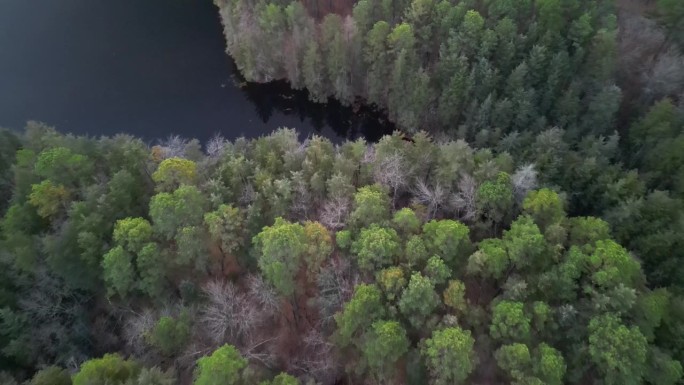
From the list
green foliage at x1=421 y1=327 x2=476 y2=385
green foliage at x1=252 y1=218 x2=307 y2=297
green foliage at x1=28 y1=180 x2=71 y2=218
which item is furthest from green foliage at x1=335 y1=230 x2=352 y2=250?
green foliage at x1=28 y1=180 x2=71 y2=218

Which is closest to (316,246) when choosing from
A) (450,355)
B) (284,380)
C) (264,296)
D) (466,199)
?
(264,296)

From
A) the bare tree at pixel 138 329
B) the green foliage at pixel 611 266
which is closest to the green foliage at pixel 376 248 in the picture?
the green foliage at pixel 611 266

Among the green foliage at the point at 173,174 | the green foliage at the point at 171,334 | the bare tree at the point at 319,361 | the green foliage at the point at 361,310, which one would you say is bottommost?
the bare tree at the point at 319,361

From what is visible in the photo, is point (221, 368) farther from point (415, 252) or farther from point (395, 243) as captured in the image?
point (415, 252)

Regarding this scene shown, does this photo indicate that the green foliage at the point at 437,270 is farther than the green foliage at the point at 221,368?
Yes

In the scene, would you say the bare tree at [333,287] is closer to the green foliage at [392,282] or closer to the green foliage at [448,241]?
the green foliage at [392,282]

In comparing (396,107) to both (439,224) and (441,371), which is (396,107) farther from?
(441,371)

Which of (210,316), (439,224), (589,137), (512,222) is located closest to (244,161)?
(210,316)

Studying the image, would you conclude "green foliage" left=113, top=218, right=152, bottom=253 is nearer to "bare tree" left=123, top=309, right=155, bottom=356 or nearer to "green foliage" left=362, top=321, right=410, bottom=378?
"bare tree" left=123, top=309, right=155, bottom=356
